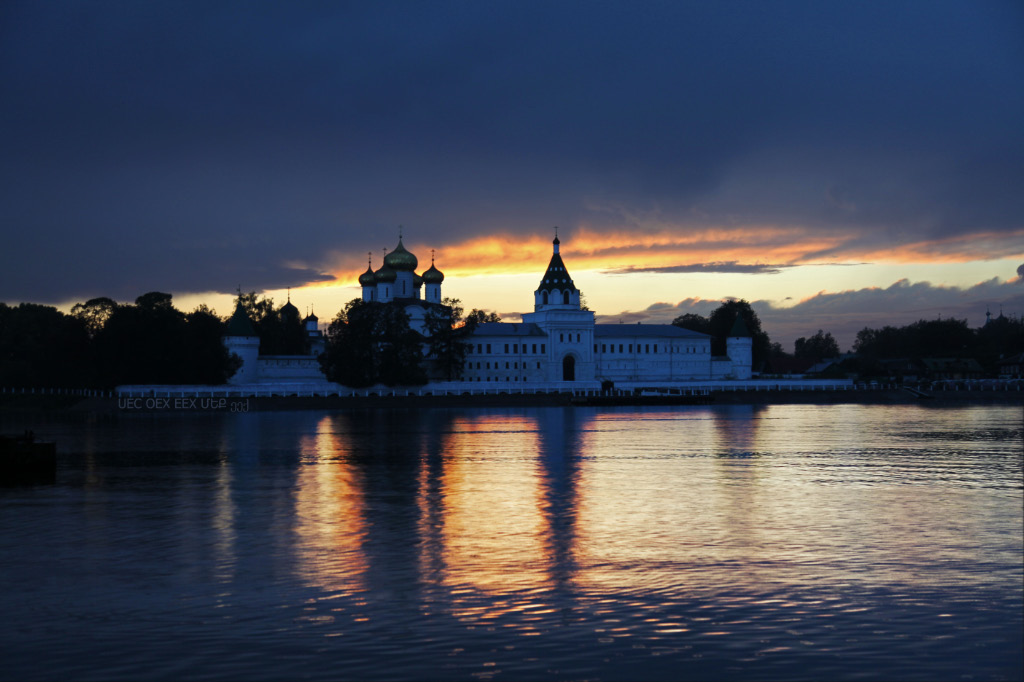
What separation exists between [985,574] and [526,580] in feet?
19.3

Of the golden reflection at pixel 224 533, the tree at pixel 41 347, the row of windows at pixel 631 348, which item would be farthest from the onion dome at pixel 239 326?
the golden reflection at pixel 224 533

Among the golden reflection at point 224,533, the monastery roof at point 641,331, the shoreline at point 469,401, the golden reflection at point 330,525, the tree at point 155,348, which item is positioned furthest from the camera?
the monastery roof at point 641,331

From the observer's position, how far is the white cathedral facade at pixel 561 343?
91.5 metres

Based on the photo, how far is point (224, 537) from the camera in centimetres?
1652

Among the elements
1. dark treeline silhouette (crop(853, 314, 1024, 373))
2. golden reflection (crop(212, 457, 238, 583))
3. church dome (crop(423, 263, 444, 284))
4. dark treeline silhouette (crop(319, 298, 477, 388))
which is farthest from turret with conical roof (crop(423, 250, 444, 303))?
golden reflection (crop(212, 457, 238, 583))

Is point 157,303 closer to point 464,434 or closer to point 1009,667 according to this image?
point 464,434

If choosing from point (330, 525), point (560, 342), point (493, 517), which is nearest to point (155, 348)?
point (560, 342)

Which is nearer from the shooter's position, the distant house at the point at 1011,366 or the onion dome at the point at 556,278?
the onion dome at the point at 556,278

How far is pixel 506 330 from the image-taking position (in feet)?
303

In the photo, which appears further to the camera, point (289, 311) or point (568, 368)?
point (289, 311)

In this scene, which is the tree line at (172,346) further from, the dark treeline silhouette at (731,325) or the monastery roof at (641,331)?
the dark treeline silhouette at (731,325)

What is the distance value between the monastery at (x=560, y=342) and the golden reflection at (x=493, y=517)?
180ft

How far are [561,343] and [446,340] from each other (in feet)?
Answer: 48.9

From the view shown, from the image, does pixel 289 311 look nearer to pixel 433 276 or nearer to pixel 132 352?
pixel 433 276
